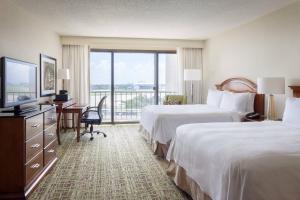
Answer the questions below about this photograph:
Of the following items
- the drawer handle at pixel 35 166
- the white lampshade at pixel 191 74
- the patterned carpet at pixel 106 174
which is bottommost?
the patterned carpet at pixel 106 174

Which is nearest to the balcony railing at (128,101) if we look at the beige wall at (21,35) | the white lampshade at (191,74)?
the white lampshade at (191,74)

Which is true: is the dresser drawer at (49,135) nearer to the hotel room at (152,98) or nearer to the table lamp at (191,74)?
the hotel room at (152,98)

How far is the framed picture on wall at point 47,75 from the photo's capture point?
521 centimetres

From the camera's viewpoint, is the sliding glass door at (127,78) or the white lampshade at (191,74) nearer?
the white lampshade at (191,74)

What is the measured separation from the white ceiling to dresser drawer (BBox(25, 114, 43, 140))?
182 centimetres

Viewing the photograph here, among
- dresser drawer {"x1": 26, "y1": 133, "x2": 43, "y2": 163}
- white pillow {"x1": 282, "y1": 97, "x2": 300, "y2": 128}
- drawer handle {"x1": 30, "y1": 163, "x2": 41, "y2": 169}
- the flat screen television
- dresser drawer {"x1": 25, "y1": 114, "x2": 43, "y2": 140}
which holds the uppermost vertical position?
the flat screen television

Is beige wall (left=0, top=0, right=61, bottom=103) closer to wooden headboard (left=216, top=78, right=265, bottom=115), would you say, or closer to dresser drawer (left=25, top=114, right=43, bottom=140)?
dresser drawer (left=25, top=114, right=43, bottom=140)

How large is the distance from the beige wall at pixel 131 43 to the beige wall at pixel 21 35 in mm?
1075

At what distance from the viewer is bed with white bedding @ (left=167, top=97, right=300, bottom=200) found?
1.71m

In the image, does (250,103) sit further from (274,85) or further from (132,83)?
(132,83)

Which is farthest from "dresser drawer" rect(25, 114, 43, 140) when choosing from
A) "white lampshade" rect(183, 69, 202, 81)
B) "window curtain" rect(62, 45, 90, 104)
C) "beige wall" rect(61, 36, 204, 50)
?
"white lampshade" rect(183, 69, 202, 81)

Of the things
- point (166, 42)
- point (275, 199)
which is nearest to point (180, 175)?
point (275, 199)

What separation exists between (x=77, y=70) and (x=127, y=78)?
1.51 m

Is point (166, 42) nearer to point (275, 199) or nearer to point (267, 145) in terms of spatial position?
point (267, 145)
